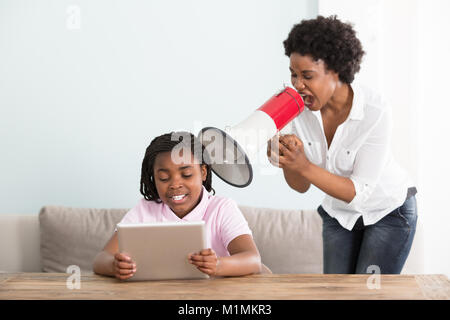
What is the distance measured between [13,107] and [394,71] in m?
1.62

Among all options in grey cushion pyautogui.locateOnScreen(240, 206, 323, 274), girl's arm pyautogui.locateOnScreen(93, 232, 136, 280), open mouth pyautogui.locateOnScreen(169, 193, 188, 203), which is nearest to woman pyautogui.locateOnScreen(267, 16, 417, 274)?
open mouth pyautogui.locateOnScreen(169, 193, 188, 203)

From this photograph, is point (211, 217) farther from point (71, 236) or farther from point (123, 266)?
point (71, 236)

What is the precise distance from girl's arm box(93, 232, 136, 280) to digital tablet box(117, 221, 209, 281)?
0.04 feet

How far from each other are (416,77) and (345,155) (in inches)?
40.3

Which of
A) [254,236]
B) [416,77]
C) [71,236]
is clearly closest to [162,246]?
[254,236]

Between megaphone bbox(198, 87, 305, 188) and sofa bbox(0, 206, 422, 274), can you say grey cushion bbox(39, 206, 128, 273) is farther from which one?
megaphone bbox(198, 87, 305, 188)

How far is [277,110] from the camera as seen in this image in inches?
45.5

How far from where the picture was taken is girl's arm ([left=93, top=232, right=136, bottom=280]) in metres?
1.12

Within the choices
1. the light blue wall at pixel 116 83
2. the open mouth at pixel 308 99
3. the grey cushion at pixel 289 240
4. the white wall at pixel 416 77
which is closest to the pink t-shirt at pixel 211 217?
the open mouth at pixel 308 99

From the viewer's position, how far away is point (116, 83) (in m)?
2.38

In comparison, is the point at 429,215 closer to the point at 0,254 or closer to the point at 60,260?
the point at 60,260

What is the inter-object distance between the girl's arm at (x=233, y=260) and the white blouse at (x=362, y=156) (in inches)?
11.7
